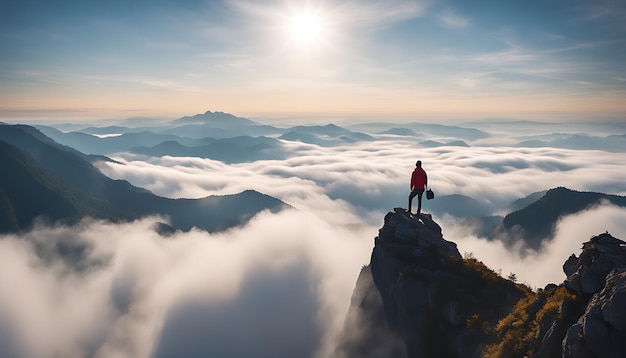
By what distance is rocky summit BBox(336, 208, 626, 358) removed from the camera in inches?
599

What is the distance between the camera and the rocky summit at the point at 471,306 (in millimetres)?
15219

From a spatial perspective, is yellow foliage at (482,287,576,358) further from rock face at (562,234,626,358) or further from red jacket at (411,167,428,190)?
red jacket at (411,167,428,190)

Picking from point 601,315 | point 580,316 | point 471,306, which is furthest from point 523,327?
point 471,306

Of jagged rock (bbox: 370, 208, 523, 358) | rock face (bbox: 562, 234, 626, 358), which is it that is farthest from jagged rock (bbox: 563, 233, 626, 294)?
jagged rock (bbox: 370, 208, 523, 358)

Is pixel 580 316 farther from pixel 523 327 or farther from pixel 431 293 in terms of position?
pixel 431 293

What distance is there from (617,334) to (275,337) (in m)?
172

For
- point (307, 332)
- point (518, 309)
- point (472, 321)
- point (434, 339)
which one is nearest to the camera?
point (518, 309)

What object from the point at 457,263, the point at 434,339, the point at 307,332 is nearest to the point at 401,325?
the point at 434,339

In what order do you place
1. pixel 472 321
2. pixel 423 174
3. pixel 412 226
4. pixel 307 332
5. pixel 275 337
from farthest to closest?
pixel 275 337, pixel 307 332, pixel 412 226, pixel 423 174, pixel 472 321

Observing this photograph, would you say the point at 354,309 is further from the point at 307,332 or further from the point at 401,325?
the point at 307,332

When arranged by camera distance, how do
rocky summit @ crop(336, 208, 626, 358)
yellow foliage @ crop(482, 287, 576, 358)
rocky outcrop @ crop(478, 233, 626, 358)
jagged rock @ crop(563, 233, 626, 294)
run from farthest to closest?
yellow foliage @ crop(482, 287, 576, 358), jagged rock @ crop(563, 233, 626, 294), rocky summit @ crop(336, 208, 626, 358), rocky outcrop @ crop(478, 233, 626, 358)

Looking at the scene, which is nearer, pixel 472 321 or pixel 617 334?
pixel 617 334

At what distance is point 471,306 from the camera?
28.1m

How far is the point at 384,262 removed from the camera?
4034cm
